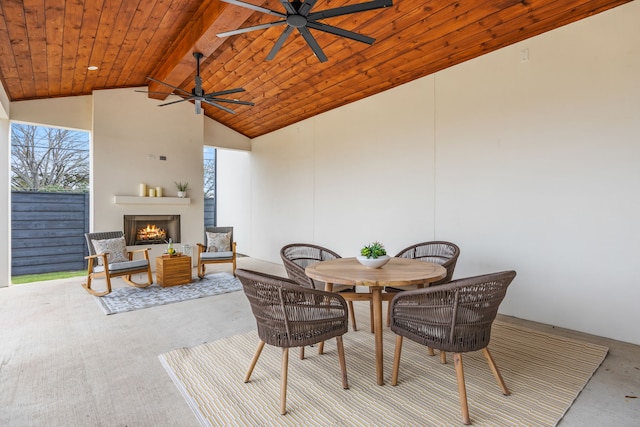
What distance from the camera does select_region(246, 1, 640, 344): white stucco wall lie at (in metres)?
2.90

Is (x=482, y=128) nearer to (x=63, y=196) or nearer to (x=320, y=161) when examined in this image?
(x=320, y=161)

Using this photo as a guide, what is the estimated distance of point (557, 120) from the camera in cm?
323

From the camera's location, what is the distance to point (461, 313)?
6.15 ft

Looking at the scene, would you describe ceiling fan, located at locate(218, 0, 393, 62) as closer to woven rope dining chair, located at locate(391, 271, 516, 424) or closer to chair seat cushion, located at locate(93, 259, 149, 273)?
woven rope dining chair, located at locate(391, 271, 516, 424)

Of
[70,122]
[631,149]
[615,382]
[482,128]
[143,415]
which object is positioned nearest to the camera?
[143,415]

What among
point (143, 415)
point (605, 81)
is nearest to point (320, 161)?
point (605, 81)

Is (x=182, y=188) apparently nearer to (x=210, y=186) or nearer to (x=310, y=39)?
(x=210, y=186)

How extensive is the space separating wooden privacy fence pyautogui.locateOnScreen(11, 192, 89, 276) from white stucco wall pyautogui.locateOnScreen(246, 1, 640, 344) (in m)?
5.50

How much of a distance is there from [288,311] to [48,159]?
22.8 feet

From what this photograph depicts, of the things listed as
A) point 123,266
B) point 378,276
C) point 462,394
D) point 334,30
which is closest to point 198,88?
point 334,30

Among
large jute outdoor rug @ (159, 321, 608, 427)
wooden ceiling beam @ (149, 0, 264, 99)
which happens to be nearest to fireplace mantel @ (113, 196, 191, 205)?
wooden ceiling beam @ (149, 0, 264, 99)

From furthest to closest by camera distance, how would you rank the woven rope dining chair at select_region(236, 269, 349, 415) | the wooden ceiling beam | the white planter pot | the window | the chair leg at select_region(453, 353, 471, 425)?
the window, the wooden ceiling beam, the white planter pot, the woven rope dining chair at select_region(236, 269, 349, 415), the chair leg at select_region(453, 353, 471, 425)

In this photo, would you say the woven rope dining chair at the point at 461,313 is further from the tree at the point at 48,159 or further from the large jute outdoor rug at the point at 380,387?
the tree at the point at 48,159

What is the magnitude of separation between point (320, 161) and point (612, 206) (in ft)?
13.6
